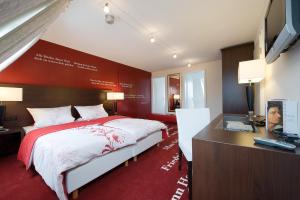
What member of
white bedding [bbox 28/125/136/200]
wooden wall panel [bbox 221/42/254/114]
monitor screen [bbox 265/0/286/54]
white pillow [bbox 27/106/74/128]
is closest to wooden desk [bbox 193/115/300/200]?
monitor screen [bbox 265/0/286/54]

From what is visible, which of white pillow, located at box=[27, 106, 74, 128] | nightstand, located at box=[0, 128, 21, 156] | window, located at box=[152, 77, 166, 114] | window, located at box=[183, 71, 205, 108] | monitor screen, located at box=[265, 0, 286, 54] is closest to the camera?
monitor screen, located at box=[265, 0, 286, 54]

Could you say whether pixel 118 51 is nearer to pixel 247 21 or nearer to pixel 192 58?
pixel 192 58

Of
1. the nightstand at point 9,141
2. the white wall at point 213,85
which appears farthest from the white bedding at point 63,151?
the white wall at point 213,85

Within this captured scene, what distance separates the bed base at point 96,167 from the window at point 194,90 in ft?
11.2

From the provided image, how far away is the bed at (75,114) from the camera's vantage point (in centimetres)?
149

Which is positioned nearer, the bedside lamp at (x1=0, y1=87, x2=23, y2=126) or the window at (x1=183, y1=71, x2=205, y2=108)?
the bedside lamp at (x1=0, y1=87, x2=23, y2=126)

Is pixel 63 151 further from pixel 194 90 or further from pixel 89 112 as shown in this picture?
pixel 194 90

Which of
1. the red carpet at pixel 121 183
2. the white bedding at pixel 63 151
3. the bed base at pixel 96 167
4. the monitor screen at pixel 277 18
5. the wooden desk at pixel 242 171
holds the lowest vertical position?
the red carpet at pixel 121 183

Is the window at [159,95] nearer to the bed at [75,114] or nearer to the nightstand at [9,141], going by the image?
the bed at [75,114]

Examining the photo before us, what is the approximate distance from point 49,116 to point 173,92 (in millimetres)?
4537

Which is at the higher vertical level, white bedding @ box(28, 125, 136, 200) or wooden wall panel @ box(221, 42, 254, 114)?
wooden wall panel @ box(221, 42, 254, 114)

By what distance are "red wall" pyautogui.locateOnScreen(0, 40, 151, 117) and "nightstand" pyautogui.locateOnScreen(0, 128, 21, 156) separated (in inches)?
40.1

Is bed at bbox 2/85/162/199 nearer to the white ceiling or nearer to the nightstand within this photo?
the nightstand

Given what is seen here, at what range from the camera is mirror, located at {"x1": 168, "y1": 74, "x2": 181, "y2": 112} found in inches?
230
